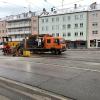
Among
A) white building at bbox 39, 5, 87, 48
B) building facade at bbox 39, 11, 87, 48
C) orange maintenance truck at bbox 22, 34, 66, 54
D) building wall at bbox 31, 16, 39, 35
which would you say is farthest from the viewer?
building wall at bbox 31, 16, 39, 35

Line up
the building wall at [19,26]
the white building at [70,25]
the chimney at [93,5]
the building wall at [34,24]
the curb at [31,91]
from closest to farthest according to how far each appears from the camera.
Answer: the curb at [31,91] → the white building at [70,25] → the chimney at [93,5] → the building wall at [34,24] → the building wall at [19,26]

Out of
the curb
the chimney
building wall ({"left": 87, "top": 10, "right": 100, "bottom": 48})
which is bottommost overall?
the curb

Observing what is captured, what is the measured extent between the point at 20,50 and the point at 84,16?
1847 inches

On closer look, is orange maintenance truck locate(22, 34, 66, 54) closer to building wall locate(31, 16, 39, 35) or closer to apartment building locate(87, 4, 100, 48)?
apartment building locate(87, 4, 100, 48)

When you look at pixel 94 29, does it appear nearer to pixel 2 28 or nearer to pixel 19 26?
pixel 19 26

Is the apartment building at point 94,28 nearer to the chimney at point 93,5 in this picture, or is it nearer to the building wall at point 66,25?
the chimney at point 93,5

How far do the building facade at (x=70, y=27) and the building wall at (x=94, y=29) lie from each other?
4.99 feet

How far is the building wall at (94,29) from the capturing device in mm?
77469

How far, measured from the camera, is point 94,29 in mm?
78188

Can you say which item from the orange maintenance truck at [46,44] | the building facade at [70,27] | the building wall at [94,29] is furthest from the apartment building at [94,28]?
the orange maintenance truck at [46,44]

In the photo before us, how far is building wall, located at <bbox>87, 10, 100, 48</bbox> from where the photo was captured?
77469mm

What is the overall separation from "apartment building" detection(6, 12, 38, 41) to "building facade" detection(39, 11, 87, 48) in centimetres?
532

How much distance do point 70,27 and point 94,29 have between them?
28.6 ft

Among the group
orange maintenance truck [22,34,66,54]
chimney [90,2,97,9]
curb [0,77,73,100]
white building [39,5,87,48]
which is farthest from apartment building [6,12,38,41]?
curb [0,77,73,100]
